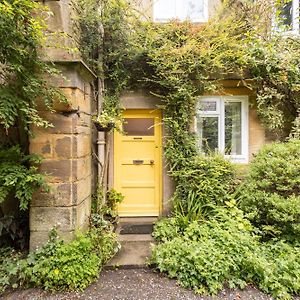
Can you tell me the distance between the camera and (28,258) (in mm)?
2857

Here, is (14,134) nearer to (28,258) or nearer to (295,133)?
(28,258)

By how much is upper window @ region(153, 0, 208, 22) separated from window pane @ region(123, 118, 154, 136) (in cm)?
224

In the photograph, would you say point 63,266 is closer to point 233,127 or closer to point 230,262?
point 230,262

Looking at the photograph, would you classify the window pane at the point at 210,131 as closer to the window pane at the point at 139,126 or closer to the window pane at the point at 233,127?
the window pane at the point at 233,127

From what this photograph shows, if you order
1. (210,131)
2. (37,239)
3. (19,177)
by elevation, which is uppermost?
(210,131)

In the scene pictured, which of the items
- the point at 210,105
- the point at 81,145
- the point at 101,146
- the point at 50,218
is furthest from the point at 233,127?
the point at 50,218

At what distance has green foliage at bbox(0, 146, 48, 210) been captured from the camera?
2.67m

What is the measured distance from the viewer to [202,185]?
4.18 metres

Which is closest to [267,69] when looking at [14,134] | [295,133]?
[295,133]

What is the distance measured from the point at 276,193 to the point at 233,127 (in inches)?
69.8

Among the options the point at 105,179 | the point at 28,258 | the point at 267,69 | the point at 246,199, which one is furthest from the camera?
the point at 105,179

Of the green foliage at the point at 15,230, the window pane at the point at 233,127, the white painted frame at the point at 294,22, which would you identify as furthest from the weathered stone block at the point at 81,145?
the white painted frame at the point at 294,22

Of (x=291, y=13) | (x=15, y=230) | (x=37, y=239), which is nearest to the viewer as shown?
(x=37, y=239)

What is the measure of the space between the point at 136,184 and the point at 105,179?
68cm
